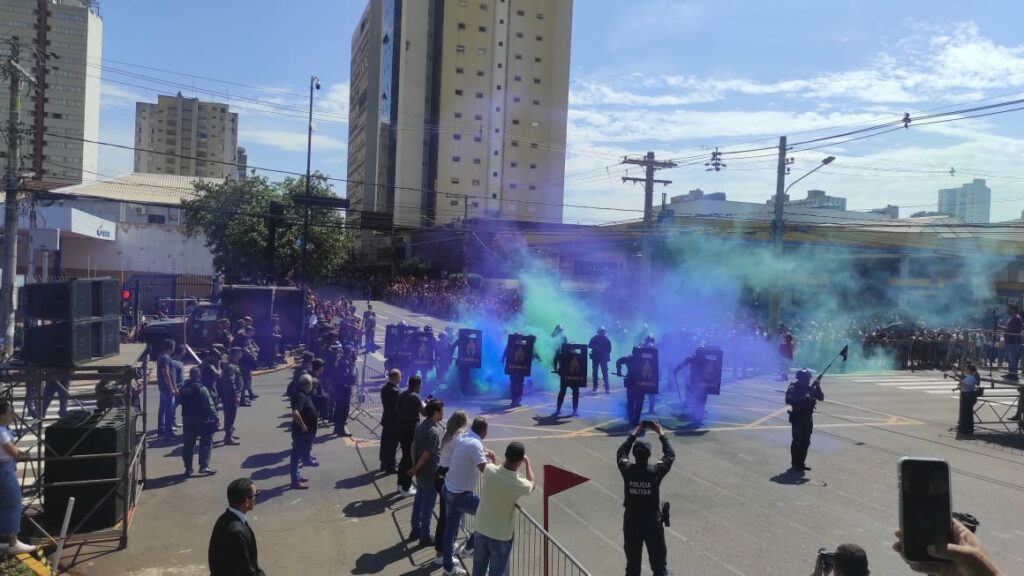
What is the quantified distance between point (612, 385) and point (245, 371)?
9.76 m

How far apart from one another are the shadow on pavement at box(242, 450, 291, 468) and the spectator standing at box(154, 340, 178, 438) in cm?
222

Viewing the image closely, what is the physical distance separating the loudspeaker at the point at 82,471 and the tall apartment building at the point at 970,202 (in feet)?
277

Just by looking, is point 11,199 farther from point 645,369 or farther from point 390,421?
point 645,369

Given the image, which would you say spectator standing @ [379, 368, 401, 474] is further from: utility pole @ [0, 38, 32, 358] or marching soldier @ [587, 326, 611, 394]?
utility pole @ [0, 38, 32, 358]

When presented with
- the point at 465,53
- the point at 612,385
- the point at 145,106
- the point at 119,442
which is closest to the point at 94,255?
the point at 612,385

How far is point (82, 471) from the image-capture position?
23.3 ft

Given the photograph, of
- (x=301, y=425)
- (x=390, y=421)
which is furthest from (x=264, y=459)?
(x=390, y=421)

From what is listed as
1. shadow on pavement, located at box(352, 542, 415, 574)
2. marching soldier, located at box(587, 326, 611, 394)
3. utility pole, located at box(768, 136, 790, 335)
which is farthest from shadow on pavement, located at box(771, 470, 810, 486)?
utility pole, located at box(768, 136, 790, 335)

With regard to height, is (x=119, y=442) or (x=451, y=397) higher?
(x=119, y=442)

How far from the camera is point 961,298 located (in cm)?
4284

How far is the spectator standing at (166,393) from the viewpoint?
11.6 meters

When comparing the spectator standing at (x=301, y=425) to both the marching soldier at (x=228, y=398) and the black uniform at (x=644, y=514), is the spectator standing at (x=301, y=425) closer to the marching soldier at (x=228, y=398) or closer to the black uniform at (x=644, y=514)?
the marching soldier at (x=228, y=398)

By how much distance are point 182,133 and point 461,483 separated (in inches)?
6473

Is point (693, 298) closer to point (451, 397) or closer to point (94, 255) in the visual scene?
point (451, 397)
